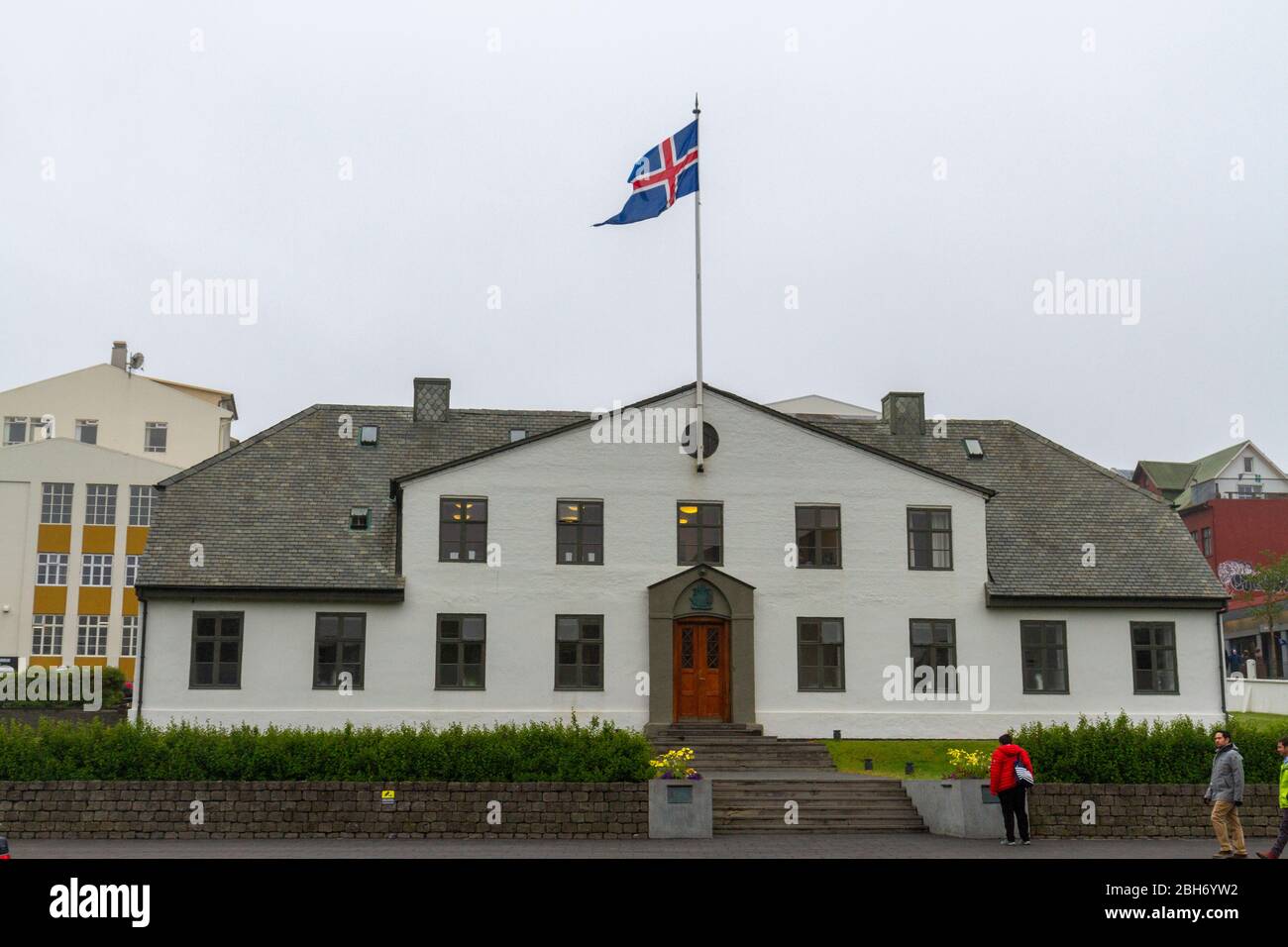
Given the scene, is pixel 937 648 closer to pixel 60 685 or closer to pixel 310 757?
pixel 310 757

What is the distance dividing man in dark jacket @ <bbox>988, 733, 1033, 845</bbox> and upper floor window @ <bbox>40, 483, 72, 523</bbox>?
4637 cm

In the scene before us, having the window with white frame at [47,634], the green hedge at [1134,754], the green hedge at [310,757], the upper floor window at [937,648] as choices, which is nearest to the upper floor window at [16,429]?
the window with white frame at [47,634]

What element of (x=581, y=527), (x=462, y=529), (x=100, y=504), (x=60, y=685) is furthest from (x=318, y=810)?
(x=100, y=504)

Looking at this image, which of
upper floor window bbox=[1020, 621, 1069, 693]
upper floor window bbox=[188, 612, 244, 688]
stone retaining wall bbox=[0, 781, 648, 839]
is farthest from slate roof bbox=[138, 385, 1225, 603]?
stone retaining wall bbox=[0, 781, 648, 839]

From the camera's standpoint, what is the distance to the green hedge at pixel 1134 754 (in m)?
22.6

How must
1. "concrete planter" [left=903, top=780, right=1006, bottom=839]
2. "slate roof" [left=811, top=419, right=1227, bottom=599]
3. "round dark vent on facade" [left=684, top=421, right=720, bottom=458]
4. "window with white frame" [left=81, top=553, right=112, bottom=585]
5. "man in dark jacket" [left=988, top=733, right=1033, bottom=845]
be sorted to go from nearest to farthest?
"man in dark jacket" [left=988, top=733, right=1033, bottom=845] → "concrete planter" [left=903, top=780, right=1006, bottom=839] → "round dark vent on facade" [left=684, top=421, right=720, bottom=458] → "slate roof" [left=811, top=419, right=1227, bottom=599] → "window with white frame" [left=81, top=553, right=112, bottom=585]

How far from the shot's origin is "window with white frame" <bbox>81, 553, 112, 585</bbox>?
55.9 m

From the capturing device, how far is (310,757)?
874 inches

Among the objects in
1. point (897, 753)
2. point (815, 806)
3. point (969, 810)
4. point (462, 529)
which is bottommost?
point (815, 806)

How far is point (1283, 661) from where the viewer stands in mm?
68750

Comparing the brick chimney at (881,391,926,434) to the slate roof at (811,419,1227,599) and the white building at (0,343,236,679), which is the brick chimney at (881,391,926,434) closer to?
the slate roof at (811,419,1227,599)

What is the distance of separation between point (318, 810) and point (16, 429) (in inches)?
1880

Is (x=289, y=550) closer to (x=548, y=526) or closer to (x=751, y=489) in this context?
(x=548, y=526)

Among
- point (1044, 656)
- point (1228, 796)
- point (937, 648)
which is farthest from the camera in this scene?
point (1044, 656)
